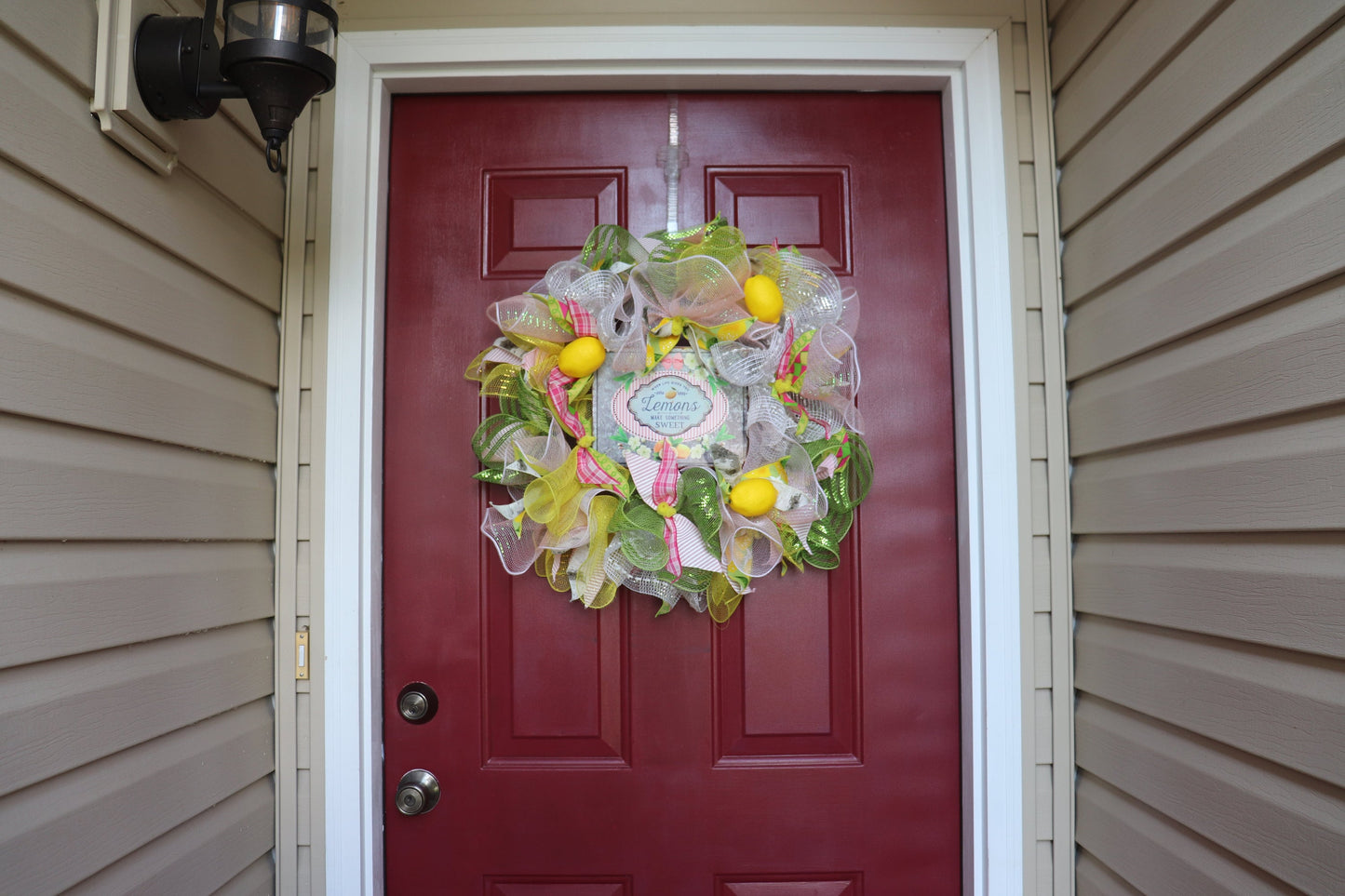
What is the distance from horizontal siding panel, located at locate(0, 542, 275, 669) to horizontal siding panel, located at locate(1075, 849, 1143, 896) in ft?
4.63

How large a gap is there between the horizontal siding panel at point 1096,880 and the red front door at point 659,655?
0.19 m

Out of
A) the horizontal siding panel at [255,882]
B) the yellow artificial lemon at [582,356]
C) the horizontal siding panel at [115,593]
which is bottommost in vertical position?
the horizontal siding panel at [255,882]

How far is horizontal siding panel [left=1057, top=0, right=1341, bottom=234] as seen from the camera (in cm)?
94

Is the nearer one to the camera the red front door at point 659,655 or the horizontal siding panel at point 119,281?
the horizontal siding panel at point 119,281

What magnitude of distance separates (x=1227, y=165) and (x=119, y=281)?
1.40 meters

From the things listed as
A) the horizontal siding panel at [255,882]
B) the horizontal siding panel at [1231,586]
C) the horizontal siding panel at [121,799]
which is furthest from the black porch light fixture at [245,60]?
the horizontal siding panel at [1231,586]

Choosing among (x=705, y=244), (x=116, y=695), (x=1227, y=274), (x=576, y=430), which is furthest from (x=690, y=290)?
(x=116, y=695)

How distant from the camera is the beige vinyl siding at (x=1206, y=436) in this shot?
895 mm

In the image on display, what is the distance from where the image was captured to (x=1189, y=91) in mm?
1106

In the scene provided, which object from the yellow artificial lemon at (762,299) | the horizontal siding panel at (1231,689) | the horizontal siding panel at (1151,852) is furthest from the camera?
the yellow artificial lemon at (762,299)

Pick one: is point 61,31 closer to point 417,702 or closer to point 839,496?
point 417,702

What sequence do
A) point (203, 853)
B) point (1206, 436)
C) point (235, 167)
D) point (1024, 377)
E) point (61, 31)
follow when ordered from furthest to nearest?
1. point (1024, 377)
2. point (235, 167)
3. point (203, 853)
4. point (1206, 436)
5. point (61, 31)

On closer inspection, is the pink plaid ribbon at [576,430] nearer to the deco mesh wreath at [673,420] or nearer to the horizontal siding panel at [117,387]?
the deco mesh wreath at [673,420]

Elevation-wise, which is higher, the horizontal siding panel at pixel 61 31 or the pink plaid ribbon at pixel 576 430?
the horizontal siding panel at pixel 61 31
